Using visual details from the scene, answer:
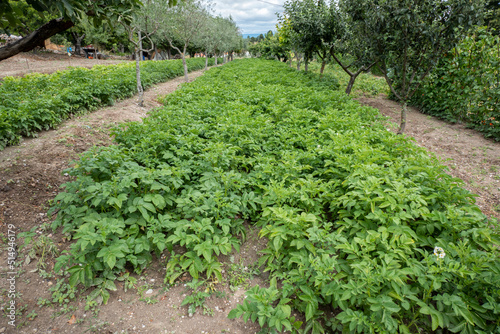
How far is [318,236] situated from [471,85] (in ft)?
30.9

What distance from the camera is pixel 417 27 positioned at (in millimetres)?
6152

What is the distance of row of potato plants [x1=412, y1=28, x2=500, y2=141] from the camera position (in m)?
7.49

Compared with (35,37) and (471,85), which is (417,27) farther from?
(35,37)

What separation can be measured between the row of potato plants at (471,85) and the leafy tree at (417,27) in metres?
2.53

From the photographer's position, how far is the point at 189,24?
17609mm

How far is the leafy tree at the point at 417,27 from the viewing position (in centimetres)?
582

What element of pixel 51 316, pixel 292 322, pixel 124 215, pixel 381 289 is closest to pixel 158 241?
pixel 124 215

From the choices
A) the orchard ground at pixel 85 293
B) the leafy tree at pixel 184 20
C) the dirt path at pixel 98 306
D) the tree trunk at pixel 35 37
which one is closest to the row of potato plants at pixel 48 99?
the orchard ground at pixel 85 293

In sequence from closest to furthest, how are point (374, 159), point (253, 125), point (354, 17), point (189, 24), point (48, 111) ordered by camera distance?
point (374, 159) → point (253, 125) → point (48, 111) → point (354, 17) → point (189, 24)

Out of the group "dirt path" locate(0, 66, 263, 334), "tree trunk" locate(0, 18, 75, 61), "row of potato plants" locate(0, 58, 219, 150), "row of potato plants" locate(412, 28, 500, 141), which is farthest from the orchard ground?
"row of potato plants" locate(412, 28, 500, 141)

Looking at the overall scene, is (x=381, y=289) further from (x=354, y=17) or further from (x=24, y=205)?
(x=354, y=17)

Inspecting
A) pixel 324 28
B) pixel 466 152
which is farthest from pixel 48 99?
pixel 324 28

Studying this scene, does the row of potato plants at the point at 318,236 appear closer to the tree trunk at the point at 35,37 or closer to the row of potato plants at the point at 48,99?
the tree trunk at the point at 35,37

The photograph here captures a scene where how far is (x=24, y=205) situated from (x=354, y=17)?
11.0m
